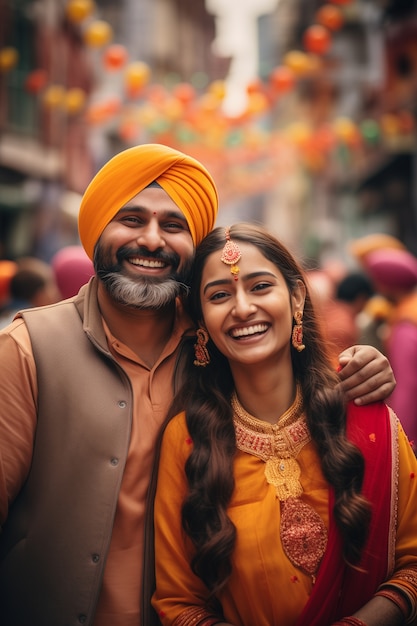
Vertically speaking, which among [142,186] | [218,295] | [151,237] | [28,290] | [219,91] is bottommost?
[28,290]

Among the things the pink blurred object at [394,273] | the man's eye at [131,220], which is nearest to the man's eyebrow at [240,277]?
the man's eye at [131,220]

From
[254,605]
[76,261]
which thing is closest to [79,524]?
[254,605]

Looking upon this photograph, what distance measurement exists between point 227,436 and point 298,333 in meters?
0.49

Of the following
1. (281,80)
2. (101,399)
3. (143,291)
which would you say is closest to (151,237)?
(143,291)

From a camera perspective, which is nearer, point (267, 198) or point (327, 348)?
point (327, 348)

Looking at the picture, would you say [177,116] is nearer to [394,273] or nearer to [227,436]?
[394,273]

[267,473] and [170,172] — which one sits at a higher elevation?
[170,172]

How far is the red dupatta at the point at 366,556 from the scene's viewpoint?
7.56ft

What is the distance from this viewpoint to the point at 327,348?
A: 9.23 feet

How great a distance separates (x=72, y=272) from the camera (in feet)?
15.4

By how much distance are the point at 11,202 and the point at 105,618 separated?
42.0 ft

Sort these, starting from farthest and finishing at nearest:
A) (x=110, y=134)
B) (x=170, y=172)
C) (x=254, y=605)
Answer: (x=110, y=134)
(x=170, y=172)
(x=254, y=605)

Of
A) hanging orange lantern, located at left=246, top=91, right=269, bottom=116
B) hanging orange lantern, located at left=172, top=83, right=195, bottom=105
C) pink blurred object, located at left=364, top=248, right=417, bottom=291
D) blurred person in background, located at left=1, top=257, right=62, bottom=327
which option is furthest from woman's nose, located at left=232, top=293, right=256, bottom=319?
hanging orange lantern, located at left=172, top=83, right=195, bottom=105

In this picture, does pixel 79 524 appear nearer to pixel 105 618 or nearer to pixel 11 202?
pixel 105 618
